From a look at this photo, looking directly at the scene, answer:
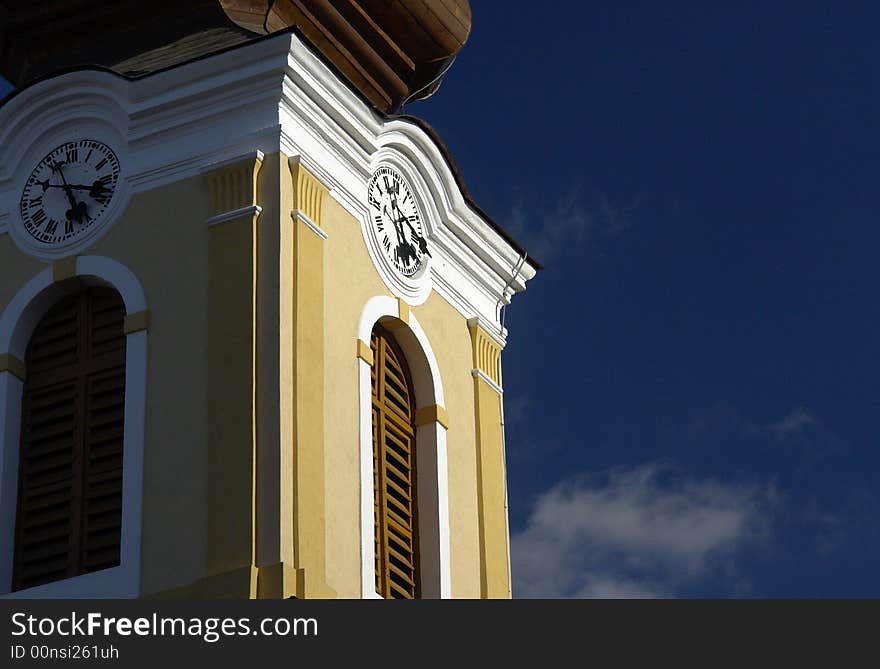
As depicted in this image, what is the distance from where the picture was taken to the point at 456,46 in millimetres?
30094

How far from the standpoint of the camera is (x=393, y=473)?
2778 cm

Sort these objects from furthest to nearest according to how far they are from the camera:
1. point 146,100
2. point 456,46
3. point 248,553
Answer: point 456,46 → point 146,100 → point 248,553

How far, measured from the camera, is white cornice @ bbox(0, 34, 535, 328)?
89.7 feet

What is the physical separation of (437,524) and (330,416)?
1492mm

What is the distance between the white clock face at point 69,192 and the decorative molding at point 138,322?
868 mm

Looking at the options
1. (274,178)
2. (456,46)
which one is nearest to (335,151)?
(274,178)

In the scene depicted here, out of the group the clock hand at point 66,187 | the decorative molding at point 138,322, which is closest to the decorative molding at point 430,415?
the decorative molding at point 138,322

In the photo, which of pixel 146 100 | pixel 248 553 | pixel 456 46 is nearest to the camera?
pixel 248 553

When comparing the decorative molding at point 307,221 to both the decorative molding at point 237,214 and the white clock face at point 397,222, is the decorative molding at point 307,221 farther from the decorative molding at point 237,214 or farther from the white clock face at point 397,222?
the white clock face at point 397,222

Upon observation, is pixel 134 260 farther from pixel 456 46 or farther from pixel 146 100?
pixel 456 46

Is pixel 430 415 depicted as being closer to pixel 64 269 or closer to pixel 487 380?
pixel 487 380

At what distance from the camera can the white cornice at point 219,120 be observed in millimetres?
27328

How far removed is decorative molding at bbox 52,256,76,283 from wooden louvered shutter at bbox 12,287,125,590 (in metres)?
0.18

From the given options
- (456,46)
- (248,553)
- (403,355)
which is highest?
(456,46)
